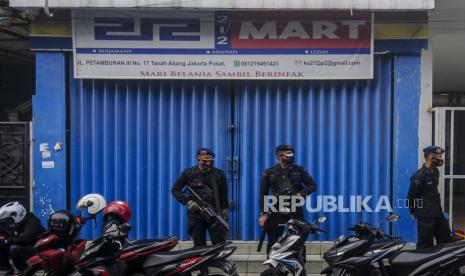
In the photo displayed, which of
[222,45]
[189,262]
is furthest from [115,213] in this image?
[222,45]

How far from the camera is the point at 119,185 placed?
666 cm

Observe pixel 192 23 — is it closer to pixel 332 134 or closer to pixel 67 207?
pixel 332 134

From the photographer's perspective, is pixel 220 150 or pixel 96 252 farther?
pixel 220 150

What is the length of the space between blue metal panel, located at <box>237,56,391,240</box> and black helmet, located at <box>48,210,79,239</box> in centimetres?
271

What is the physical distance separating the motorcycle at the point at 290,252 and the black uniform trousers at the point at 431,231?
1588 mm

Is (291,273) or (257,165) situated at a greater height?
(257,165)

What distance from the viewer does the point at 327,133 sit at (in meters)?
6.58

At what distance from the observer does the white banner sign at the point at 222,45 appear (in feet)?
20.9

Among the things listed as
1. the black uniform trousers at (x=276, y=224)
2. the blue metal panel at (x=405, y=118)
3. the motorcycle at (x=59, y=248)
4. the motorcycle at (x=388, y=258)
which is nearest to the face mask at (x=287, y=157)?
the black uniform trousers at (x=276, y=224)

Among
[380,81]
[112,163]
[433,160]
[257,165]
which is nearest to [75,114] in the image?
[112,163]

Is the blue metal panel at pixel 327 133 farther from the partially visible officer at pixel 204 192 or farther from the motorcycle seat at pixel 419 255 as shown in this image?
the motorcycle seat at pixel 419 255

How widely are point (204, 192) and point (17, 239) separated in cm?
199

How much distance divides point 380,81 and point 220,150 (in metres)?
2.35

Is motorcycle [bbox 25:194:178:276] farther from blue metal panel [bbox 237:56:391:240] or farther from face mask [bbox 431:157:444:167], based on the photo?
face mask [bbox 431:157:444:167]
